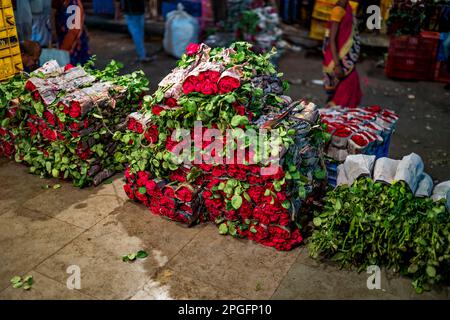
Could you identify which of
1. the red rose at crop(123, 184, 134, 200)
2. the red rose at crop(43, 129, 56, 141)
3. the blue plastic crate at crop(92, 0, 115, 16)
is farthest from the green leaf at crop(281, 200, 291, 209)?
the blue plastic crate at crop(92, 0, 115, 16)

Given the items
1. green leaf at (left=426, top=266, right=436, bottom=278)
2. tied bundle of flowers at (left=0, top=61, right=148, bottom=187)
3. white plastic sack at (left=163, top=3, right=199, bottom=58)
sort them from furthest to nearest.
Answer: white plastic sack at (left=163, top=3, right=199, bottom=58), tied bundle of flowers at (left=0, top=61, right=148, bottom=187), green leaf at (left=426, top=266, right=436, bottom=278)

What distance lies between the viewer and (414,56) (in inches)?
354

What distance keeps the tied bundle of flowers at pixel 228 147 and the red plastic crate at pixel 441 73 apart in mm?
5532

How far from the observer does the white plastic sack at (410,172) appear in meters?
3.99

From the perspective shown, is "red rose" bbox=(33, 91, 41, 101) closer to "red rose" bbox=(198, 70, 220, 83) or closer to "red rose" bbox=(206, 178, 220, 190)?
"red rose" bbox=(198, 70, 220, 83)

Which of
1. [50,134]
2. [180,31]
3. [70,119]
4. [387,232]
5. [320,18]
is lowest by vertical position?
[387,232]

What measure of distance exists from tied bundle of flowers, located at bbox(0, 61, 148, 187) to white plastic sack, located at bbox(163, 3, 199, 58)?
4.84 meters

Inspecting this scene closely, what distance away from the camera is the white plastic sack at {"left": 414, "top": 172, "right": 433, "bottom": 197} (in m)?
3.98

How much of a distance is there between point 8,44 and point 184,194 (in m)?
3.30

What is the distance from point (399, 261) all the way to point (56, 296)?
278 cm

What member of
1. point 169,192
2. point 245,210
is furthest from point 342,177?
point 169,192

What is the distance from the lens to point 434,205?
149 inches

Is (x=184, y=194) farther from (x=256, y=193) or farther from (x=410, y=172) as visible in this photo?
(x=410, y=172)
